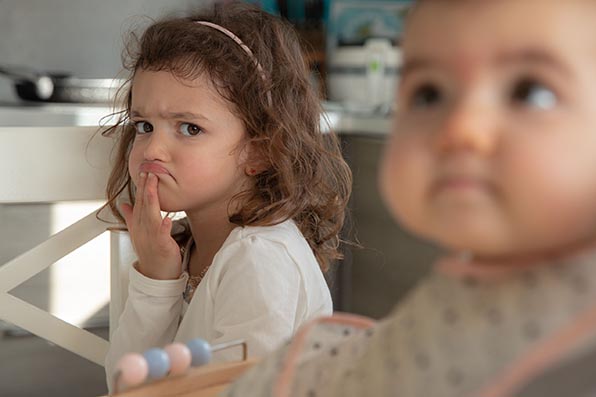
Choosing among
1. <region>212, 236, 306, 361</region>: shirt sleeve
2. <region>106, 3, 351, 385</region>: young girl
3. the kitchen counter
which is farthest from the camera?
the kitchen counter

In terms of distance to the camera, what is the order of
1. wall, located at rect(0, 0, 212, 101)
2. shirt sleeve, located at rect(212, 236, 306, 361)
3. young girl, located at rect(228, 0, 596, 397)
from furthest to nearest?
wall, located at rect(0, 0, 212, 101) < shirt sleeve, located at rect(212, 236, 306, 361) < young girl, located at rect(228, 0, 596, 397)

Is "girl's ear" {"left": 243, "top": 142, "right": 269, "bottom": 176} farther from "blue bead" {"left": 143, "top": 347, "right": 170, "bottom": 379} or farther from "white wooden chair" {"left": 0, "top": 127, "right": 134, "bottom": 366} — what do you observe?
"blue bead" {"left": 143, "top": 347, "right": 170, "bottom": 379}

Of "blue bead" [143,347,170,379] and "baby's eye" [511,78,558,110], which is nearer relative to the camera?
"baby's eye" [511,78,558,110]

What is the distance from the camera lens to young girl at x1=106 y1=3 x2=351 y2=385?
3.65 ft

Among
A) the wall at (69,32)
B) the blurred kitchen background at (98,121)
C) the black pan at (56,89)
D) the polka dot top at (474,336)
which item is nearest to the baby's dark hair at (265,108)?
the blurred kitchen background at (98,121)

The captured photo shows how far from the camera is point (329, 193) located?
132cm

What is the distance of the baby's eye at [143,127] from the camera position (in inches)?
47.7

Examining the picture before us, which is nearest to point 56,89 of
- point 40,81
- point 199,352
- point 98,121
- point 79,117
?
point 40,81

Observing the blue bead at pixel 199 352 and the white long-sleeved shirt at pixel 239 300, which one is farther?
the white long-sleeved shirt at pixel 239 300

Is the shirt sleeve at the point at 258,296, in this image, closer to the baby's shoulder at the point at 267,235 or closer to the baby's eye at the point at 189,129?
the baby's shoulder at the point at 267,235

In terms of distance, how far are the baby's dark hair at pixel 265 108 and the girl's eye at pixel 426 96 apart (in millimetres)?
775

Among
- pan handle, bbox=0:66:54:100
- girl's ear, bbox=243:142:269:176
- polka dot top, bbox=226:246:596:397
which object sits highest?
polka dot top, bbox=226:246:596:397

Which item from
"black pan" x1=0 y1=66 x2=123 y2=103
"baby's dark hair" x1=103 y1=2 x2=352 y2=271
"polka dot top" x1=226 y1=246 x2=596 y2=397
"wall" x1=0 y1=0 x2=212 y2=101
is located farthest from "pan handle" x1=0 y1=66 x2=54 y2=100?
"polka dot top" x1=226 y1=246 x2=596 y2=397

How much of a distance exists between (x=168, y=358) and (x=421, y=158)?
278mm
